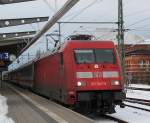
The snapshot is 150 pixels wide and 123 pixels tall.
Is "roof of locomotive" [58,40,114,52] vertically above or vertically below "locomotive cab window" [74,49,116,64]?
above

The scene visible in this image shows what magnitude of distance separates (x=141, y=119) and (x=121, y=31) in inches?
932

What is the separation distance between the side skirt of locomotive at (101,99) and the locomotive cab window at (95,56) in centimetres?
144

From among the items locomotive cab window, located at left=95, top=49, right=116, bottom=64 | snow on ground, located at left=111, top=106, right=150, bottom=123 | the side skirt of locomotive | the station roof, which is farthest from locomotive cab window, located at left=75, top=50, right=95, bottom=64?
the station roof

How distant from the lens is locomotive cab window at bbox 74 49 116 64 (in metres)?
20.6

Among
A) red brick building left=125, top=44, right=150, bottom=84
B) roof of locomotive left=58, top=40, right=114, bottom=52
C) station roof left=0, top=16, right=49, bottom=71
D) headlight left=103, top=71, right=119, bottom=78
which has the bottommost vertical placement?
headlight left=103, top=71, right=119, bottom=78

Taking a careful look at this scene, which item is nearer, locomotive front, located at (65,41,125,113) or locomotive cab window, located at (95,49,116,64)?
locomotive front, located at (65,41,125,113)

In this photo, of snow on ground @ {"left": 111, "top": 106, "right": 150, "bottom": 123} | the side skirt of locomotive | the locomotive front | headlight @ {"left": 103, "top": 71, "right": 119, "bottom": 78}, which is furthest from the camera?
headlight @ {"left": 103, "top": 71, "right": 119, "bottom": 78}

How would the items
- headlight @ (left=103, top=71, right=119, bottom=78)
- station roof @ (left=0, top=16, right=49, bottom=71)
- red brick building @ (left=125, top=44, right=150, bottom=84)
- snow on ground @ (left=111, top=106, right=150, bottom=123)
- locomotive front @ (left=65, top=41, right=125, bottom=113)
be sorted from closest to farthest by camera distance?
1. snow on ground @ (left=111, top=106, right=150, bottom=123)
2. locomotive front @ (left=65, top=41, right=125, bottom=113)
3. headlight @ (left=103, top=71, right=119, bottom=78)
4. station roof @ (left=0, top=16, right=49, bottom=71)
5. red brick building @ (left=125, top=44, right=150, bottom=84)

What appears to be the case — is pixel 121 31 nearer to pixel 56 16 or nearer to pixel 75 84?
pixel 56 16

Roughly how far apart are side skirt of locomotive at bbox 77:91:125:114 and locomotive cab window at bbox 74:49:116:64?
1.44 metres

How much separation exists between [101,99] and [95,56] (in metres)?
1.97

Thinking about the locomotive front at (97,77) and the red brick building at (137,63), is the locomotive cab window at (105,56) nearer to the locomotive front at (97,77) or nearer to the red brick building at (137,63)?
the locomotive front at (97,77)

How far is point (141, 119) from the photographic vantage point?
19.0 meters

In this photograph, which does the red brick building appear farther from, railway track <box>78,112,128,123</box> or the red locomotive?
the red locomotive
